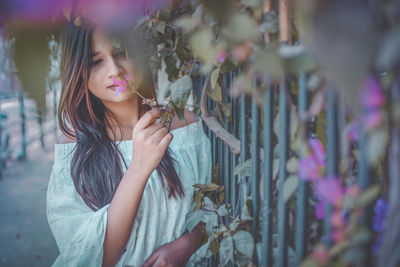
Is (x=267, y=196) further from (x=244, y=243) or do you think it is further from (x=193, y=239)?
(x=193, y=239)

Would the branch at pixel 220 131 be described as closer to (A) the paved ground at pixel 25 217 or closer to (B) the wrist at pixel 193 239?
(B) the wrist at pixel 193 239

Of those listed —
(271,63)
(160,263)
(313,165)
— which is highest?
(271,63)

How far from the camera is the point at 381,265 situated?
390mm

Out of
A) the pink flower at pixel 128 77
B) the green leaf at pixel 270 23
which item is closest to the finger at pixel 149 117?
the pink flower at pixel 128 77

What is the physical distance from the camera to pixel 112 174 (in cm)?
133

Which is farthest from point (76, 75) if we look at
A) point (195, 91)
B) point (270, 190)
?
point (270, 190)

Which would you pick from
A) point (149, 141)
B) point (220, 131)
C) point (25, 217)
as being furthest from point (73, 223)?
point (25, 217)

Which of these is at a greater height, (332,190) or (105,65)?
(105,65)

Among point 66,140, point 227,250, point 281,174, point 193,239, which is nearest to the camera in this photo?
point 281,174

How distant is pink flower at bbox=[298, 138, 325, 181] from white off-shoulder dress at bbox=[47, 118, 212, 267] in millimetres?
843

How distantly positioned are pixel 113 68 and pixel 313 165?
928 millimetres

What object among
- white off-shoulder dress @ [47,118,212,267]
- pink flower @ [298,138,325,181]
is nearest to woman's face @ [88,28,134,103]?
white off-shoulder dress @ [47,118,212,267]

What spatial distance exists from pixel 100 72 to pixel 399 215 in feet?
3.69

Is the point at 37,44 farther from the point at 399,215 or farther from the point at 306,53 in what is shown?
the point at 399,215
